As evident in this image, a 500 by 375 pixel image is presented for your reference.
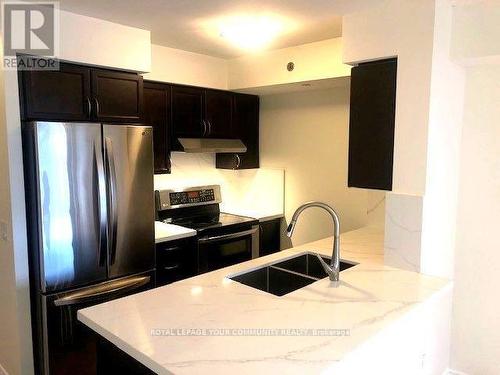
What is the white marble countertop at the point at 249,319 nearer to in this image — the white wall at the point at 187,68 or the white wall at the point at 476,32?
the white wall at the point at 476,32

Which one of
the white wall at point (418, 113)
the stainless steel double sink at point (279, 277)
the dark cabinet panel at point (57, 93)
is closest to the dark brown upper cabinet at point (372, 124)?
the white wall at point (418, 113)

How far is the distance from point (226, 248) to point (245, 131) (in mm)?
1294

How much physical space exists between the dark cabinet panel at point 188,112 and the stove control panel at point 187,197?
0.59 meters

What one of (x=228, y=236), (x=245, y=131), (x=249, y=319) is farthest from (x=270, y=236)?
(x=249, y=319)

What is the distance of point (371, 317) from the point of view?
1.60 m

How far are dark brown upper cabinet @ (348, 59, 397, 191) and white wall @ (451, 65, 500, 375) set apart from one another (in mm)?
586

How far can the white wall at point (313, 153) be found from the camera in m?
3.58

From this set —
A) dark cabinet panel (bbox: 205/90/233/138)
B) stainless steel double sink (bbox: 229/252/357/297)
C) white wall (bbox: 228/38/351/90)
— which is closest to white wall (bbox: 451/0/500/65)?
white wall (bbox: 228/38/351/90)

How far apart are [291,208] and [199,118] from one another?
1.34 meters

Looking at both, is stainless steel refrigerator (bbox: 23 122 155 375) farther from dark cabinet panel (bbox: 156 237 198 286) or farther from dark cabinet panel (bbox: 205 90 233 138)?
dark cabinet panel (bbox: 205 90 233 138)

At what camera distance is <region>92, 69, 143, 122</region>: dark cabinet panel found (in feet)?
8.61

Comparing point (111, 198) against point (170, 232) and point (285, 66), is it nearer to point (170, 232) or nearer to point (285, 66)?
point (170, 232)

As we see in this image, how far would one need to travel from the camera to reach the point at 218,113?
12.3 feet

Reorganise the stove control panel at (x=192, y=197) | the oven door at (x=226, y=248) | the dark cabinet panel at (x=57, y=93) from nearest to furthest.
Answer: the dark cabinet panel at (x=57, y=93) → the oven door at (x=226, y=248) → the stove control panel at (x=192, y=197)
